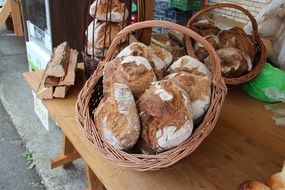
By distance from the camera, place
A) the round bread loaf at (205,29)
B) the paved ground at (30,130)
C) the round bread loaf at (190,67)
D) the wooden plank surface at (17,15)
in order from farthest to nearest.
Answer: the wooden plank surface at (17,15) < the paved ground at (30,130) < the round bread loaf at (205,29) < the round bread loaf at (190,67)

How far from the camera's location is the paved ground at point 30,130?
69.1 inches

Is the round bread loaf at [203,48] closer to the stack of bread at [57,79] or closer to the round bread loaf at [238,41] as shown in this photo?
the round bread loaf at [238,41]

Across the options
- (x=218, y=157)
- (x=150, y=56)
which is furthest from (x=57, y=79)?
(x=218, y=157)

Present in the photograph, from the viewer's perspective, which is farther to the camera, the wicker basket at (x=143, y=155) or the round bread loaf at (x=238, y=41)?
the round bread loaf at (x=238, y=41)

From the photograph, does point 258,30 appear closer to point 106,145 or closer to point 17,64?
point 106,145

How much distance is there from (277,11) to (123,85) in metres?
0.90

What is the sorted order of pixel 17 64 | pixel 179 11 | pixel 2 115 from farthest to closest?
pixel 179 11 → pixel 17 64 → pixel 2 115

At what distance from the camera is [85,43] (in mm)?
1073

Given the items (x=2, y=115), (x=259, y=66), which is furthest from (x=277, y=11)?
(x=2, y=115)

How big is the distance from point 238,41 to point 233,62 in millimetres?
113

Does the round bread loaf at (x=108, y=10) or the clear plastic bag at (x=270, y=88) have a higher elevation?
the round bread loaf at (x=108, y=10)

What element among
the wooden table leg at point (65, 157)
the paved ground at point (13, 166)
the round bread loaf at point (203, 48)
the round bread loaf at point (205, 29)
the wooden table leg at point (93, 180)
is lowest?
Result: the paved ground at point (13, 166)

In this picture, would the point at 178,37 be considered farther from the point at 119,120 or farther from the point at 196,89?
the point at 119,120

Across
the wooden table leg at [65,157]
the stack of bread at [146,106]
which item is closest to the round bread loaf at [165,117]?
the stack of bread at [146,106]
